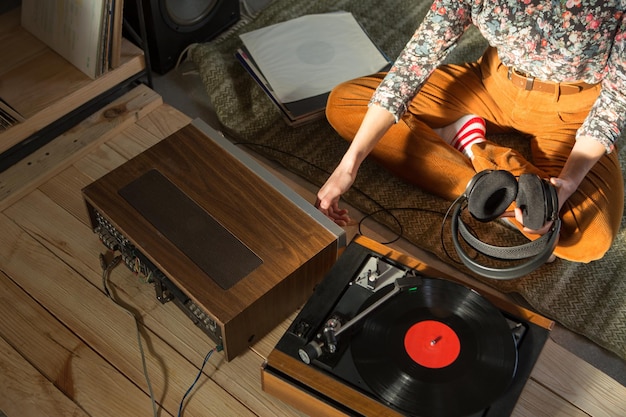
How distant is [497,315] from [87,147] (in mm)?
1121

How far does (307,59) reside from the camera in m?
2.26

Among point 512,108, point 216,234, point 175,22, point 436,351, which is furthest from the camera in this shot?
point 175,22

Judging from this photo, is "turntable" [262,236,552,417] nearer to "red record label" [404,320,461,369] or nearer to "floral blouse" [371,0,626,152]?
"red record label" [404,320,461,369]

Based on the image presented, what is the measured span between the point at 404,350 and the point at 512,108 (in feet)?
2.67

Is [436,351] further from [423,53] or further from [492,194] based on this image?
[423,53]

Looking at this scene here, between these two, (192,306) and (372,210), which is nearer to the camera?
(192,306)

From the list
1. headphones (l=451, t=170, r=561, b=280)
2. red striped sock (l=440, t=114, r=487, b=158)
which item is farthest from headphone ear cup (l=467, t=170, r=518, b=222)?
red striped sock (l=440, t=114, r=487, b=158)

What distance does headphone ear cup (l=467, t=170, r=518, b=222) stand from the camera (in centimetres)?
131

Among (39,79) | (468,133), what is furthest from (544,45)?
(39,79)

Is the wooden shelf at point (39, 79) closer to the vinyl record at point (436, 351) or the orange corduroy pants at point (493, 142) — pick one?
the orange corduroy pants at point (493, 142)

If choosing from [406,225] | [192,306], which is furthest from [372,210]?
[192,306]

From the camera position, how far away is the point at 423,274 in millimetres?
1410

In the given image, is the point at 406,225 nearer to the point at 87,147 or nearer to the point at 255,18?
the point at 87,147

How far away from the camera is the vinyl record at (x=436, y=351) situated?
47.1 inches
